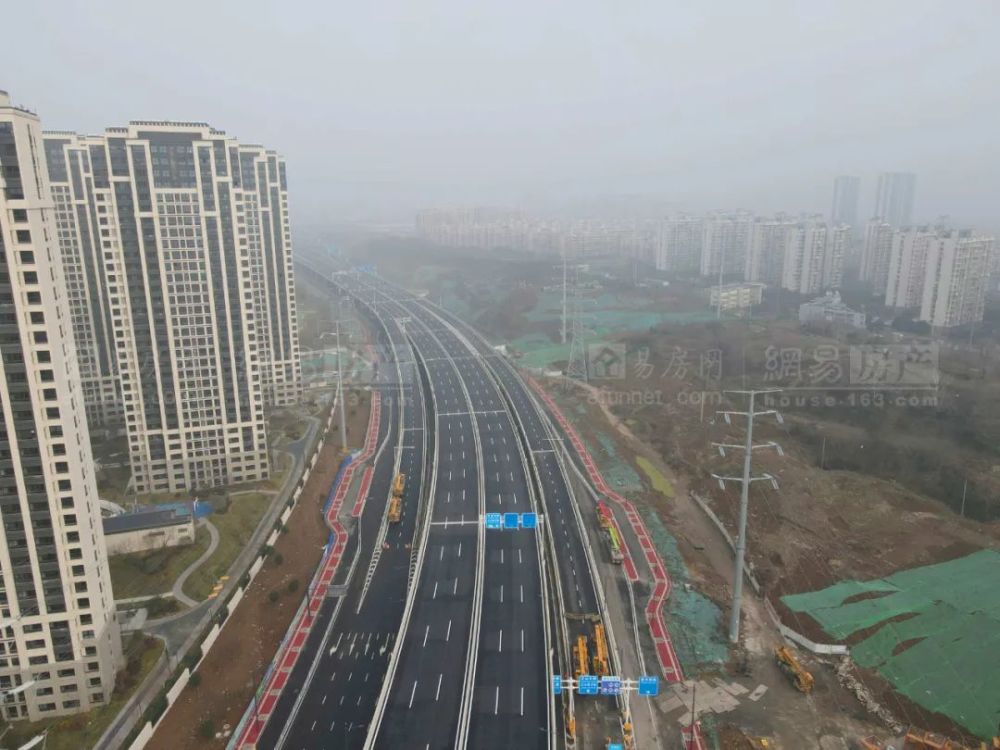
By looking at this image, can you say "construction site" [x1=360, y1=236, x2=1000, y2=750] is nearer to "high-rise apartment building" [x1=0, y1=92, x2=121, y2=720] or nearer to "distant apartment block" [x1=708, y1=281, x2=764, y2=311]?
"high-rise apartment building" [x1=0, y1=92, x2=121, y2=720]

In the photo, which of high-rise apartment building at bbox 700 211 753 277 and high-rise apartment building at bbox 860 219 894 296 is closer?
high-rise apartment building at bbox 860 219 894 296

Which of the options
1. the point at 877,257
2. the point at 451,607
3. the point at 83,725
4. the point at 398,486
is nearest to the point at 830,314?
the point at 877,257

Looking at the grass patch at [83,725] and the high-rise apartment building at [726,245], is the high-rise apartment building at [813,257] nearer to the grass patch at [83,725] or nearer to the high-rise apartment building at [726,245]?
the high-rise apartment building at [726,245]

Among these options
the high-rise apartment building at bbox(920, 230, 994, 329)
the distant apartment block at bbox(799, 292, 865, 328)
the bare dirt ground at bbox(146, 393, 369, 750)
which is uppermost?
the high-rise apartment building at bbox(920, 230, 994, 329)

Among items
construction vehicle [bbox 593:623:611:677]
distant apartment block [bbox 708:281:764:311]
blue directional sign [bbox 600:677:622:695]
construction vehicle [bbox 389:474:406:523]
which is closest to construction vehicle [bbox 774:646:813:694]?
construction vehicle [bbox 593:623:611:677]

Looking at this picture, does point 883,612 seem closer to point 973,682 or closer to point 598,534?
point 973,682

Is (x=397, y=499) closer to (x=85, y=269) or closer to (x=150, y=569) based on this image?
(x=150, y=569)

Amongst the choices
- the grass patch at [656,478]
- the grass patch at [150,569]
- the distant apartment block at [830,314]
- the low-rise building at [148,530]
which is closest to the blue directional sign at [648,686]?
the grass patch at [656,478]

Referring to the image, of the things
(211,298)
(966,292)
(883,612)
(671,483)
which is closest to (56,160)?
(211,298)
